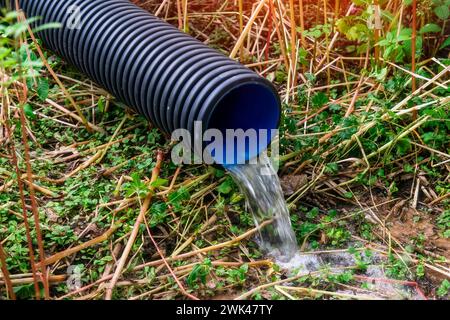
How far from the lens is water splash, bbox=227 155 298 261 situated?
1.92 metres

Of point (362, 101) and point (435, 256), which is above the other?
point (362, 101)

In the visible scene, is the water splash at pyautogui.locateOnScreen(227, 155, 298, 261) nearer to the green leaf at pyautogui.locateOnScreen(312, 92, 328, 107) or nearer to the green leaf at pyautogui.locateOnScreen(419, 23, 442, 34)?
the green leaf at pyautogui.locateOnScreen(312, 92, 328, 107)

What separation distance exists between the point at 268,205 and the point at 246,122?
307 millimetres

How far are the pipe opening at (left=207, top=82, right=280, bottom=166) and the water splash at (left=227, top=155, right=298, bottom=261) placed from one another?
0.05 meters

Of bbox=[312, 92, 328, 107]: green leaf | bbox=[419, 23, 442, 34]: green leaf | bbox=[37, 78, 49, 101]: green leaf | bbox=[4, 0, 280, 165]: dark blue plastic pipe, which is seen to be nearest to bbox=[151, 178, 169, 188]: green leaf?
bbox=[4, 0, 280, 165]: dark blue plastic pipe

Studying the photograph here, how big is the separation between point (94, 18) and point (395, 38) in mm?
1117

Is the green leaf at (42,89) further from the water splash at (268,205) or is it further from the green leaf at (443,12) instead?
the green leaf at (443,12)

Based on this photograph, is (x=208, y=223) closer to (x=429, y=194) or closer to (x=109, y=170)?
(x=109, y=170)

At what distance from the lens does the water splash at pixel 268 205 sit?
6.29 feet

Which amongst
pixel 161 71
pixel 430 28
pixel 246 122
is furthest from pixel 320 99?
pixel 161 71

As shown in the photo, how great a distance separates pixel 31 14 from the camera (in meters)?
2.65

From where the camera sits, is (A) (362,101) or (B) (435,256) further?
(A) (362,101)
